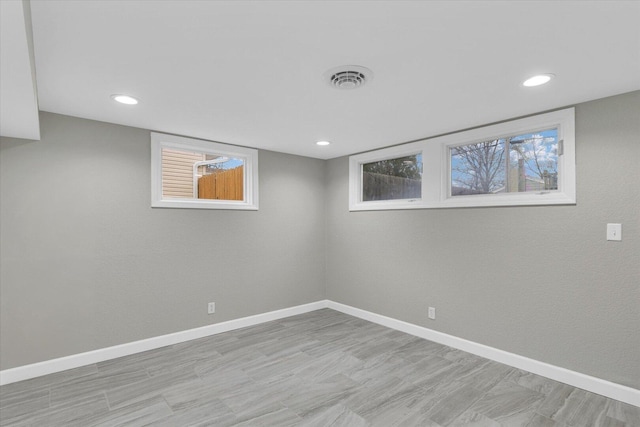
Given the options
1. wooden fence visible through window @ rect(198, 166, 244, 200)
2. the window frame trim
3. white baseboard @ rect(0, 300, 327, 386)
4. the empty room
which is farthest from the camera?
wooden fence visible through window @ rect(198, 166, 244, 200)

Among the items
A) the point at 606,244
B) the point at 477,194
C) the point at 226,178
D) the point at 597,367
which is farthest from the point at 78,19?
the point at 597,367

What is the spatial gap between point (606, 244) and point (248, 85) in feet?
9.71

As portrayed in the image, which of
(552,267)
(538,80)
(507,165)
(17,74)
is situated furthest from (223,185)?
(552,267)

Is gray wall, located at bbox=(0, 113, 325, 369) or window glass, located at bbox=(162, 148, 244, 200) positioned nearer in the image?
gray wall, located at bbox=(0, 113, 325, 369)

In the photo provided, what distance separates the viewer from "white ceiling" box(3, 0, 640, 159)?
58.1 inches

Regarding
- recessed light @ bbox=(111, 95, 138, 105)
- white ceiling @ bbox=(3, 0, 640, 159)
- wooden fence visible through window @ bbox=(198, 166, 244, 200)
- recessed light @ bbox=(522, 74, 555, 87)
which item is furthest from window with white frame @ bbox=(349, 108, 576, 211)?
recessed light @ bbox=(111, 95, 138, 105)

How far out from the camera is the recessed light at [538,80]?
212 centimetres

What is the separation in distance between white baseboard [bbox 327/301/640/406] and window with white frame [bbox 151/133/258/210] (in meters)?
2.41

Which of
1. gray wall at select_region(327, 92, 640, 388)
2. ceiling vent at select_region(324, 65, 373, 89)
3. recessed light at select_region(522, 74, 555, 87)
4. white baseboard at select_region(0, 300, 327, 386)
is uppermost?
ceiling vent at select_region(324, 65, 373, 89)

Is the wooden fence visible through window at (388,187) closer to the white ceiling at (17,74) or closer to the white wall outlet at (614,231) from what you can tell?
the white wall outlet at (614,231)

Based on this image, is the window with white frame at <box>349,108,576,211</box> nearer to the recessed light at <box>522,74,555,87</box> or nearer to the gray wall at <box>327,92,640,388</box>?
the gray wall at <box>327,92,640,388</box>

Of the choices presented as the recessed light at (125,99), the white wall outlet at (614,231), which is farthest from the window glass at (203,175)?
the white wall outlet at (614,231)

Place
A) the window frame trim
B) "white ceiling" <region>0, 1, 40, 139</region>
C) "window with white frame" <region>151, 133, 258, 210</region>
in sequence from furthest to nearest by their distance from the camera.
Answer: the window frame trim
"window with white frame" <region>151, 133, 258, 210</region>
"white ceiling" <region>0, 1, 40, 139</region>

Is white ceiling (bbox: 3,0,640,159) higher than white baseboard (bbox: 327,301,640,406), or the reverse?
white ceiling (bbox: 3,0,640,159)
